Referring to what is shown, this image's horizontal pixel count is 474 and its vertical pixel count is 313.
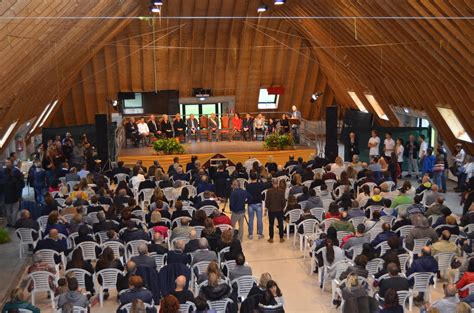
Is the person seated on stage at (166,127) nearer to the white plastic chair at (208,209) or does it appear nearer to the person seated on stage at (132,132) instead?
the person seated on stage at (132,132)

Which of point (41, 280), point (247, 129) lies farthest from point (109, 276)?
point (247, 129)

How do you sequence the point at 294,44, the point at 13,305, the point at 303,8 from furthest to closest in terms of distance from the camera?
1. the point at 294,44
2. the point at 303,8
3. the point at 13,305

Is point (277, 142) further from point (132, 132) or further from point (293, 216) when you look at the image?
point (293, 216)

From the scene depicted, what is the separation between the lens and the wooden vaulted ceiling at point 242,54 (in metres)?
13.9

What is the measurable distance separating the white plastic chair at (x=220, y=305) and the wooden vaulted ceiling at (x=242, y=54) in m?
4.61

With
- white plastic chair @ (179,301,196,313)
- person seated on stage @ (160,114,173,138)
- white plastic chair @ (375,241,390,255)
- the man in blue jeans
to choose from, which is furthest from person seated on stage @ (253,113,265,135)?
white plastic chair @ (179,301,196,313)

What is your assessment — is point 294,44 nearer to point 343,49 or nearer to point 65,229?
point 343,49

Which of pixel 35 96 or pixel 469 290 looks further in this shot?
pixel 35 96

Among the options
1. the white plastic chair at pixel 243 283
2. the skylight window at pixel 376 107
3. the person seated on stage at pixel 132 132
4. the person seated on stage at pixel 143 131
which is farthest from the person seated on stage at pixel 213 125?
the white plastic chair at pixel 243 283

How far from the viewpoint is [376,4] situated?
16141 millimetres

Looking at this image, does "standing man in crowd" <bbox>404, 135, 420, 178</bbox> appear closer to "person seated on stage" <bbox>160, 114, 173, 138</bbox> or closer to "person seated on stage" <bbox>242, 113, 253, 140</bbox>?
"person seated on stage" <bbox>242, 113, 253, 140</bbox>

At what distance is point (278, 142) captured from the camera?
22625 millimetres

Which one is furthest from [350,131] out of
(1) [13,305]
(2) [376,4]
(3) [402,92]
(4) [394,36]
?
(1) [13,305]

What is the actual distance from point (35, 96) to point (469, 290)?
46.1 feet
